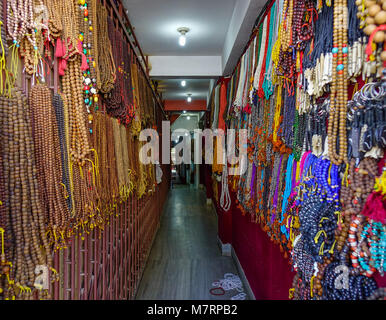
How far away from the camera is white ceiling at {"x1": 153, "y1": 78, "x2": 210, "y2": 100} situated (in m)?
6.50


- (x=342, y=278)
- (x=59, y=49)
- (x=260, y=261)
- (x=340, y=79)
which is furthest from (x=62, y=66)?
(x=260, y=261)

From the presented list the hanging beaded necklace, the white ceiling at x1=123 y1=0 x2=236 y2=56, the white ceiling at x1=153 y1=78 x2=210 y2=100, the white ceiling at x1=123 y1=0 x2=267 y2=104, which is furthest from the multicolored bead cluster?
the white ceiling at x1=153 y1=78 x2=210 y2=100

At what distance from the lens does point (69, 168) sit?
1205mm

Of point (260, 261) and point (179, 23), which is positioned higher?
point (179, 23)

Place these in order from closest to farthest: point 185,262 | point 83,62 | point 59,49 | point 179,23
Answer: point 59,49 < point 83,62 < point 179,23 < point 185,262

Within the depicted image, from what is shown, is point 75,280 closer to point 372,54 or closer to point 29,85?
point 29,85

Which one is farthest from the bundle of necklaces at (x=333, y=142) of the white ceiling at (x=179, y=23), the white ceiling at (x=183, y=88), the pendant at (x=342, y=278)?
the white ceiling at (x=183, y=88)

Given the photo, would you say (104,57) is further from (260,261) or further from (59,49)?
(260,261)

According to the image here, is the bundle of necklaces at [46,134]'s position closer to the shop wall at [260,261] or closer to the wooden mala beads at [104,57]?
the wooden mala beads at [104,57]

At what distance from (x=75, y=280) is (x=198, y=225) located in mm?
4698

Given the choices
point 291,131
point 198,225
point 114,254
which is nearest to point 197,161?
point 198,225

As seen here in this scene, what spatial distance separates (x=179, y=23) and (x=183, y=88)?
151 inches

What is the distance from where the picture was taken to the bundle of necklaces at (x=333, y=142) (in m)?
0.87

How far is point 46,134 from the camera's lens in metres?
1.07
